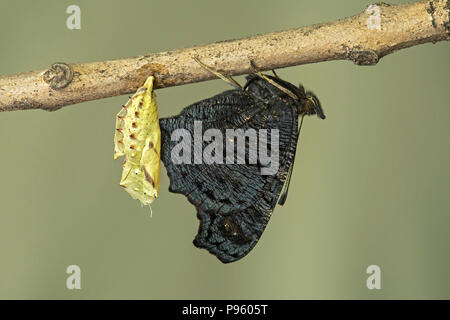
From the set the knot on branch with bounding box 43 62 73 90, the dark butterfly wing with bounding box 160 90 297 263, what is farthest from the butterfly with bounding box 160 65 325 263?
the knot on branch with bounding box 43 62 73 90

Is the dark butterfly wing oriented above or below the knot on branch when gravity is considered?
below

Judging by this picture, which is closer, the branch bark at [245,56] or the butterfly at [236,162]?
the branch bark at [245,56]

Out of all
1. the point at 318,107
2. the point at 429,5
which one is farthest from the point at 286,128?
the point at 429,5

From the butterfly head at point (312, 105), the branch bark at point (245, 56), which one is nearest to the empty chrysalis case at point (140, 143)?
the branch bark at point (245, 56)

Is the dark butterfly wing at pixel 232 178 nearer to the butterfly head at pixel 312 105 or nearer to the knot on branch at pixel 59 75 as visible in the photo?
the butterfly head at pixel 312 105

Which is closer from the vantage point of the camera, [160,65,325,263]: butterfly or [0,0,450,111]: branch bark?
[0,0,450,111]: branch bark

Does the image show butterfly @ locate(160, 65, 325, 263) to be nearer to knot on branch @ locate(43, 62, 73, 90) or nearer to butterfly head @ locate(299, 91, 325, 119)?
butterfly head @ locate(299, 91, 325, 119)

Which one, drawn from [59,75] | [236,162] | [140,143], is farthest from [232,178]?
[59,75]

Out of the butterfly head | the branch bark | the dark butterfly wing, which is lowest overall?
the dark butterfly wing
